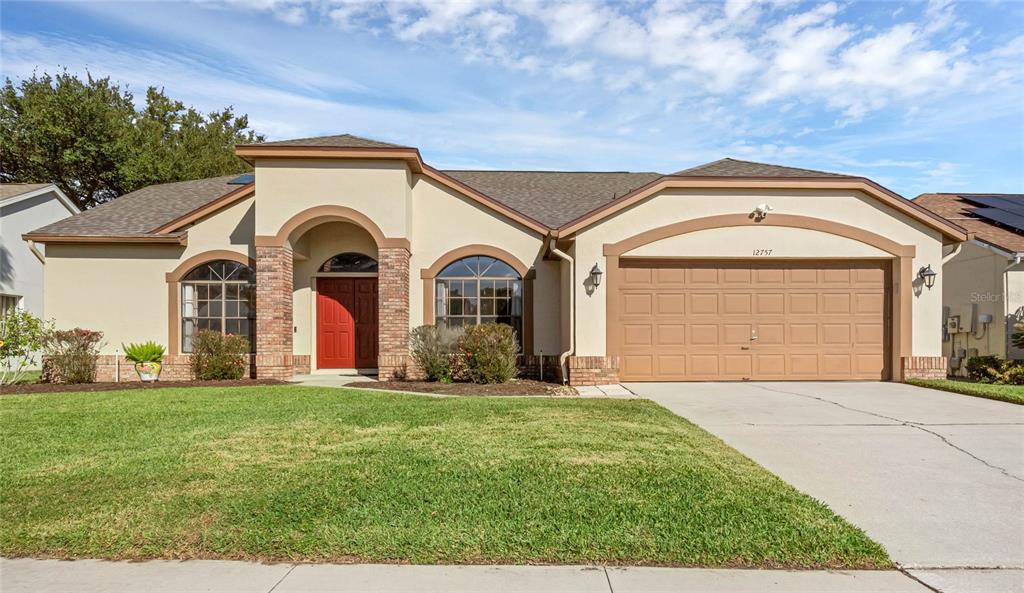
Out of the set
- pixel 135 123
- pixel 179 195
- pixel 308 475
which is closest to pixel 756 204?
pixel 308 475

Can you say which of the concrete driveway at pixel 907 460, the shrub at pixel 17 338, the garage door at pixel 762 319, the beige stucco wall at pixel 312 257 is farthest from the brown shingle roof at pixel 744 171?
the shrub at pixel 17 338

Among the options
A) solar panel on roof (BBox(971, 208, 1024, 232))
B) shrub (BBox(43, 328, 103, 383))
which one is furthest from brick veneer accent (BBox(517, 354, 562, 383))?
solar panel on roof (BBox(971, 208, 1024, 232))

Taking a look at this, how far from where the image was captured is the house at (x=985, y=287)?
12789mm

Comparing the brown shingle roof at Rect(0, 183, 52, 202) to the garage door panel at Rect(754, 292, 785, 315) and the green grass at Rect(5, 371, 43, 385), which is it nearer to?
the green grass at Rect(5, 371, 43, 385)

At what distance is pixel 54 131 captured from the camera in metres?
27.0

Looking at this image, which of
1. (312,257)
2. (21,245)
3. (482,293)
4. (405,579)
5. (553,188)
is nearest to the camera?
(405,579)

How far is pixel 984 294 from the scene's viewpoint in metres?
13.4

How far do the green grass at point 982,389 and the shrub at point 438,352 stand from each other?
912 cm

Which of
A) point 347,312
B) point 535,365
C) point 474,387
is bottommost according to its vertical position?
point 474,387

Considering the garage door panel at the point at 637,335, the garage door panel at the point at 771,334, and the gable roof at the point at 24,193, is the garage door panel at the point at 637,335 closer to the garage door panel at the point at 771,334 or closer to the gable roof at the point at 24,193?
the garage door panel at the point at 771,334

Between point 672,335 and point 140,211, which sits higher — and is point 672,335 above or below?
below

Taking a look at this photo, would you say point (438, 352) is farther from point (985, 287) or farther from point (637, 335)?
point (985, 287)

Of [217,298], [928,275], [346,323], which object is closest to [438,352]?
[346,323]

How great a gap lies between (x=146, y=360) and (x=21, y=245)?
9.87 meters
